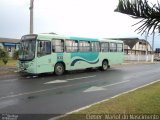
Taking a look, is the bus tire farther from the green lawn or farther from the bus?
the green lawn

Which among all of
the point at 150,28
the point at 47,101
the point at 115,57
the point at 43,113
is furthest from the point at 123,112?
the point at 115,57

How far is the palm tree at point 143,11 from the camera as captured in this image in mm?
3297

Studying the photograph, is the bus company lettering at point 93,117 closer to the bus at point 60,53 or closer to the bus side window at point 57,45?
the bus at point 60,53

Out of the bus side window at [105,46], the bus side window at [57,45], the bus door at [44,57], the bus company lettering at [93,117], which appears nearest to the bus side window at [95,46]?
the bus side window at [105,46]

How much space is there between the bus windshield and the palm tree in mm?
16869

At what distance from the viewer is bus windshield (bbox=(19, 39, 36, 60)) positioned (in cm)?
2008

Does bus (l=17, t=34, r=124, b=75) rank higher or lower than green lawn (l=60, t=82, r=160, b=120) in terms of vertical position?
higher

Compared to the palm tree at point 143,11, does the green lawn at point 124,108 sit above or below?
below

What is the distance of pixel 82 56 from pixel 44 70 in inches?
171

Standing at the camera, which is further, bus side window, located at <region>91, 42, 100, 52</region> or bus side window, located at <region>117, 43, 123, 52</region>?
bus side window, located at <region>117, 43, 123, 52</region>

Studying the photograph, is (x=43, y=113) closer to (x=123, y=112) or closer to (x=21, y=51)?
(x=123, y=112)

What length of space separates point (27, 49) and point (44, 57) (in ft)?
4.18

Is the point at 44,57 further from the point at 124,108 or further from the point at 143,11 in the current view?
the point at 143,11

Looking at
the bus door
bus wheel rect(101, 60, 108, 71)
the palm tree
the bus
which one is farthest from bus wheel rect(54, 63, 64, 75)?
the palm tree
